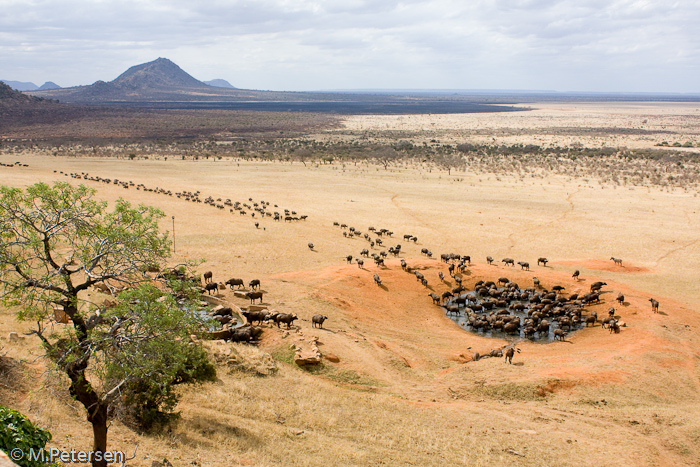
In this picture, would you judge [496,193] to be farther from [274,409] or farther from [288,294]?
[274,409]

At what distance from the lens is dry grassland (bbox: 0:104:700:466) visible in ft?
40.4

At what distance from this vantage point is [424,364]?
18.6 metres

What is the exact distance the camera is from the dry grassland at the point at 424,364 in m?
12.3

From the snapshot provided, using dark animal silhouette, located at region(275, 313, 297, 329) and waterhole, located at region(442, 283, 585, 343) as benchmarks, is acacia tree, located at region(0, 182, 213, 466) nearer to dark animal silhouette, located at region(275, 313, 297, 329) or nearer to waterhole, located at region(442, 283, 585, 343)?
dark animal silhouette, located at region(275, 313, 297, 329)

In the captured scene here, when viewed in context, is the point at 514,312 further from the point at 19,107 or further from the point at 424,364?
the point at 19,107

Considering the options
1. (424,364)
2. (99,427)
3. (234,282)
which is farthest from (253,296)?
(99,427)

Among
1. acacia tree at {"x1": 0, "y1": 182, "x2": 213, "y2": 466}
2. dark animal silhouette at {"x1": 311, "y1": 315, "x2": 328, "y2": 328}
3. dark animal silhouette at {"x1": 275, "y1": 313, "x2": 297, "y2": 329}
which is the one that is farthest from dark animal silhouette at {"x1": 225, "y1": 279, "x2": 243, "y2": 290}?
acacia tree at {"x1": 0, "y1": 182, "x2": 213, "y2": 466}

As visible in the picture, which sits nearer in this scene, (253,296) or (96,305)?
(96,305)

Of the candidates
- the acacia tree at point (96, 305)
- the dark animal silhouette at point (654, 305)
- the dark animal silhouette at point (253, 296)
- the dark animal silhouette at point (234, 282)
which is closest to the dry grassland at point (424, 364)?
the dark animal silhouette at point (654, 305)

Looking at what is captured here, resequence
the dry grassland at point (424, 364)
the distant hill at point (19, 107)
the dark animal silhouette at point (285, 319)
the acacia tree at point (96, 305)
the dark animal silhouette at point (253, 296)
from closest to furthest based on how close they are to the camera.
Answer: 1. the acacia tree at point (96, 305)
2. the dry grassland at point (424, 364)
3. the dark animal silhouette at point (285, 319)
4. the dark animal silhouette at point (253, 296)
5. the distant hill at point (19, 107)

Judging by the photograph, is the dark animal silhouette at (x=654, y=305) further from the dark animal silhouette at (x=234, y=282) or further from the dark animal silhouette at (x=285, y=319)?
the dark animal silhouette at (x=234, y=282)

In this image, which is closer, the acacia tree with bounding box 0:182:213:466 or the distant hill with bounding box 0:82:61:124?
the acacia tree with bounding box 0:182:213:466

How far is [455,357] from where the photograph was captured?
1945cm

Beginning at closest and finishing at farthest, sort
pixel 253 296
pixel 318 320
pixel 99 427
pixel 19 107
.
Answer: pixel 99 427 → pixel 318 320 → pixel 253 296 → pixel 19 107
